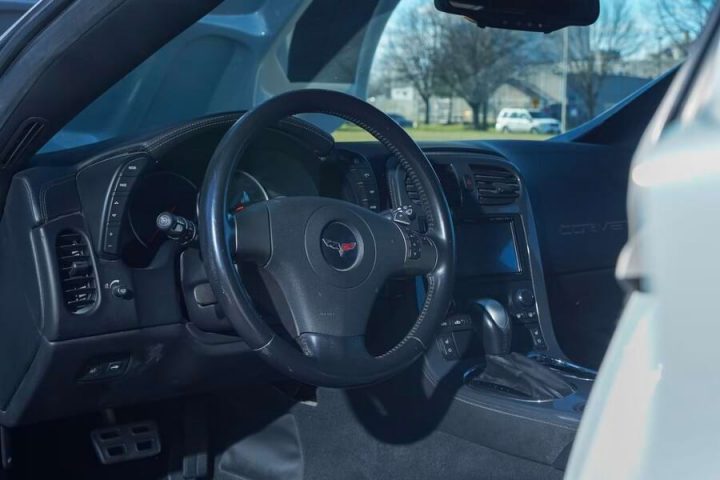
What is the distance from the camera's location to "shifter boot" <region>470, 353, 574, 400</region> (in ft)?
10.3

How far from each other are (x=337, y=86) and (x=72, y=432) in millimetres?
1845

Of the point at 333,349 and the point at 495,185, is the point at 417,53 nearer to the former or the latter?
the point at 495,185

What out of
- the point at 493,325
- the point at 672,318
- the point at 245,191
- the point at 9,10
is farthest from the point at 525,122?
the point at 672,318

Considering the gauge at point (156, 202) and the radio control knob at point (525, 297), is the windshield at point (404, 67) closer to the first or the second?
the gauge at point (156, 202)

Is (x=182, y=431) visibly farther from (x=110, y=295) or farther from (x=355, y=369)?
(x=355, y=369)

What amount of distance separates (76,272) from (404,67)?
2862 mm

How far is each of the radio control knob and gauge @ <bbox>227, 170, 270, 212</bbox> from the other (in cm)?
118

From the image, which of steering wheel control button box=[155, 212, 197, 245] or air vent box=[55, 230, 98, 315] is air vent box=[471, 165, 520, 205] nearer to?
steering wheel control button box=[155, 212, 197, 245]

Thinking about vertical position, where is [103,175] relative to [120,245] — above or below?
above

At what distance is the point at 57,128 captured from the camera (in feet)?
7.91

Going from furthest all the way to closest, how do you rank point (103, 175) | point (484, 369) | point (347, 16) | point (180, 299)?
point (347, 16), point (484, 369), point (180, 299), point (103, 175)

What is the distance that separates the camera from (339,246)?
8.22 feet

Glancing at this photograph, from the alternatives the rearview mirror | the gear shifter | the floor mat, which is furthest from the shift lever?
the rearview mirror

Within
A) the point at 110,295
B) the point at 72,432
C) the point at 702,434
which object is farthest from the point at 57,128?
the point at 702,434
